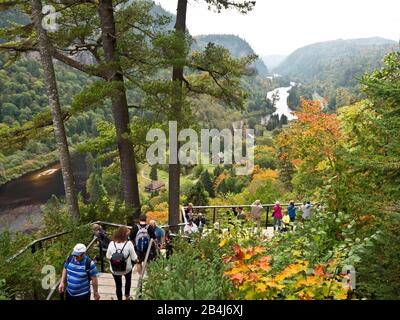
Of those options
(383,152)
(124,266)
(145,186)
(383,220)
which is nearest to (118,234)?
(124,266)

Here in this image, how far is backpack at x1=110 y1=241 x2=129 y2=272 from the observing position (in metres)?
5.45

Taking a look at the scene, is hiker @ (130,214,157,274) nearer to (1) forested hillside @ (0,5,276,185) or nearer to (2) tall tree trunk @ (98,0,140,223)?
(2) tall tree trunk @ (98,0,140,223)

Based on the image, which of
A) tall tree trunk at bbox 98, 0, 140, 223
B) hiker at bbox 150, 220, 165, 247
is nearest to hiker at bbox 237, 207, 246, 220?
tall tree trunk at bbox 98, 0, 140, 223

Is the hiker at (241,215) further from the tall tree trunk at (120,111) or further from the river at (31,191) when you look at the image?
the river at (31,191)

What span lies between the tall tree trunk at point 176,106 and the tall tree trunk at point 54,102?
273 centimetres

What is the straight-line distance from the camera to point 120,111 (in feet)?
34.1

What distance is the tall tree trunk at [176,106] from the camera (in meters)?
9.28

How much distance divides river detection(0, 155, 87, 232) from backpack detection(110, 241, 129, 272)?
205 feet

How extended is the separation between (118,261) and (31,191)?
83.8 m

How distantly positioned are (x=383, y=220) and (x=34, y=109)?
12095 cm

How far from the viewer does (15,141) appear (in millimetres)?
10297
